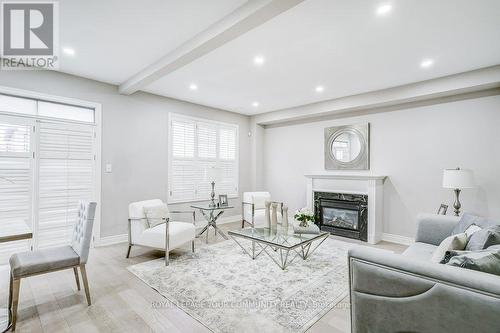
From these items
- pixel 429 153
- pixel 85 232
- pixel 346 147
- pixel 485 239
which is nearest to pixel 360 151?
pixel 346 147

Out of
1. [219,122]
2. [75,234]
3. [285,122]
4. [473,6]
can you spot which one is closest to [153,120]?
[219,122]

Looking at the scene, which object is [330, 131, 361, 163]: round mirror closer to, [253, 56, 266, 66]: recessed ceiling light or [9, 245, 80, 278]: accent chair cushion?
[253, 56, 266, 66]: recessed ceiling light

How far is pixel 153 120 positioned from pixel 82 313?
351 cm

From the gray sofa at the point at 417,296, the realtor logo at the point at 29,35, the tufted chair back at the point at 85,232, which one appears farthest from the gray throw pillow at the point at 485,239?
the realtor logo at the point at 29,35

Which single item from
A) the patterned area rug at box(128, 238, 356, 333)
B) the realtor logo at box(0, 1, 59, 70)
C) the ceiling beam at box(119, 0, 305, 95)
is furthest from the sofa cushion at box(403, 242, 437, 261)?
the realtor logo at box(0, 1, 59, 70)

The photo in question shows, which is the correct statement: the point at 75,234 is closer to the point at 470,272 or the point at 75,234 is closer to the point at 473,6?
the point at 470,272

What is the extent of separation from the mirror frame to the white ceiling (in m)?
0.91

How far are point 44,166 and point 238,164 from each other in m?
3.89

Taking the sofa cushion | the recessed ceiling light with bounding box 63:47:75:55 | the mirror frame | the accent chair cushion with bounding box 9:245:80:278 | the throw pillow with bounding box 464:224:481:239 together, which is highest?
the recessed ceiling light with bounding box 63:47:75:55

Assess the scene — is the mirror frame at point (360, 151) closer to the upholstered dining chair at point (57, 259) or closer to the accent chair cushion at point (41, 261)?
the upholstered dining chair at point (57, 259)

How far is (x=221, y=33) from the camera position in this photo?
252 cm

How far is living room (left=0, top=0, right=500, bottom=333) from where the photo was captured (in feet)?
6.91

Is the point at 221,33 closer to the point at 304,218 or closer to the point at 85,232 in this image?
the point at 85,232

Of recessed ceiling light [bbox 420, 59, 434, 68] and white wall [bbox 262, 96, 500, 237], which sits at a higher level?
recessed ceiling light [bbox 420, 59, 434, 68]
